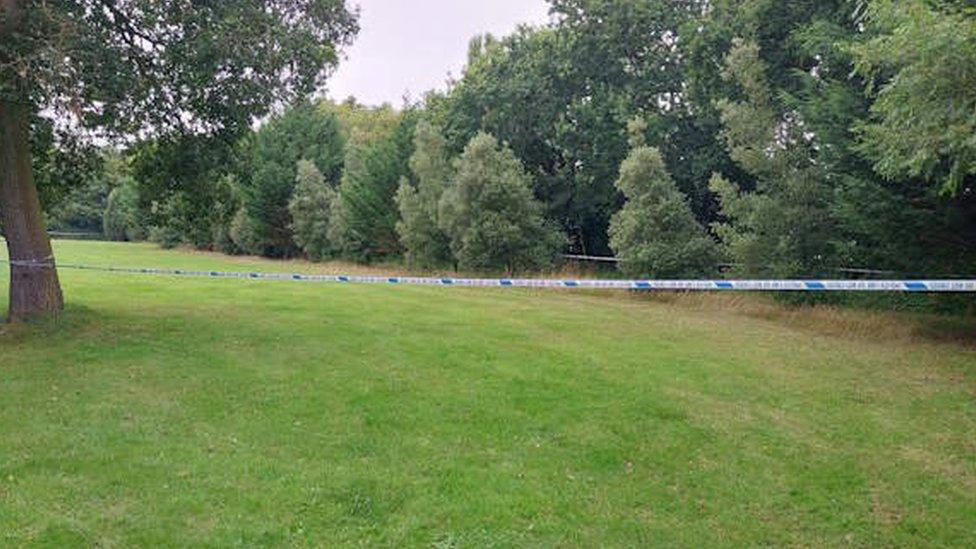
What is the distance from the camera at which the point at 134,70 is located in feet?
34.2

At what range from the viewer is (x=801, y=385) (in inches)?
360

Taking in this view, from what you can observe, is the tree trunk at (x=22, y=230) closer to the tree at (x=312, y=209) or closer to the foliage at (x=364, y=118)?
the tree at (x=312, y=209)

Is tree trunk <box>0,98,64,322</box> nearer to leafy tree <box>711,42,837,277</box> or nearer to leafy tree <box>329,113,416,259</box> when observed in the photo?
leafy tree <box>711,42,837,277</box>

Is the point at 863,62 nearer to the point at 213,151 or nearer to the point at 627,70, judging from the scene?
the point at 213,151

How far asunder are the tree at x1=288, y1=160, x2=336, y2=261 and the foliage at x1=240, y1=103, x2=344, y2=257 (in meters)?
2.46

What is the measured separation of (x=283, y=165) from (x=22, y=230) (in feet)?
113

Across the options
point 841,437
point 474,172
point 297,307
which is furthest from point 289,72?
point 474,172

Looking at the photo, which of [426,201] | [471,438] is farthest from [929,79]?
[426,201]

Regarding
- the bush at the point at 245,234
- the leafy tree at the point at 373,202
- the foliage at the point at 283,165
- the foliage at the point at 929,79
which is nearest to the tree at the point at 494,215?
the leafy tree at the point at 373,202

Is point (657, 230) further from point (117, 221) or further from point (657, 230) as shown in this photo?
point (117, 221)

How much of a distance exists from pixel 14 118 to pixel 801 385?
11.3m

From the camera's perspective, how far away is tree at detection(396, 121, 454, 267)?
29.4 metres

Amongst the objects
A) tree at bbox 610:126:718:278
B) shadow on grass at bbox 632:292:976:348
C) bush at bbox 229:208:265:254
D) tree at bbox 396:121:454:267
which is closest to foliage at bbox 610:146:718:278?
tree at bbox 610:126:718:278

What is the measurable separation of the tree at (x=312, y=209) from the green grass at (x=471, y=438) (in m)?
27.5
